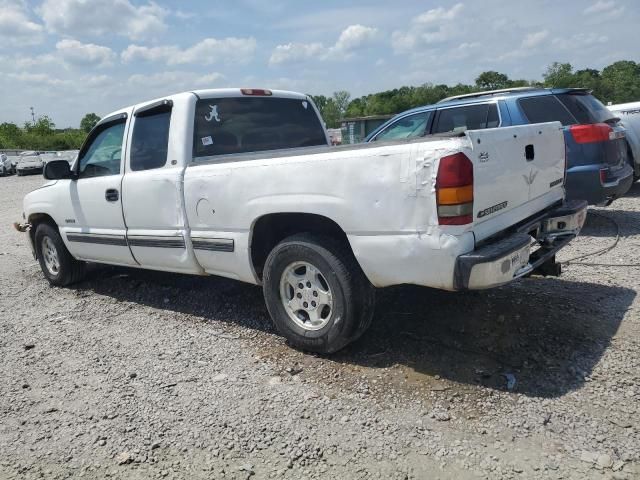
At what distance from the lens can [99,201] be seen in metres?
5.26

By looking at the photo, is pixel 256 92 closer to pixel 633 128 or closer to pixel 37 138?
pixel 633 128

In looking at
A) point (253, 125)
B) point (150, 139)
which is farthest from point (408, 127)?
point (150, 139)

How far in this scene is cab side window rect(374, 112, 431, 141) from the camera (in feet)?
25.6

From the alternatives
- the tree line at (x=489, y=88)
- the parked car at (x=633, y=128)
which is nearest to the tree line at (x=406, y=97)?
the tree line at (x=489, y=88)

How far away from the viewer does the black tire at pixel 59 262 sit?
614 cm

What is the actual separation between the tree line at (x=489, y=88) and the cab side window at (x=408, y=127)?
24.0 metres

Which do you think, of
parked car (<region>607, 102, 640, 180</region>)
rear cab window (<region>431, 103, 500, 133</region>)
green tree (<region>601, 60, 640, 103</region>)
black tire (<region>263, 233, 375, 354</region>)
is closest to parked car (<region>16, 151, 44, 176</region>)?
rear cab window (<region>431, 103, 500, 133</region>)

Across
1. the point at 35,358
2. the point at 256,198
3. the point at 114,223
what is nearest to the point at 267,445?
the point at 256,198

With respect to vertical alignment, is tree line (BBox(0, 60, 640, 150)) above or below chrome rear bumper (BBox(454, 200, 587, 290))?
above

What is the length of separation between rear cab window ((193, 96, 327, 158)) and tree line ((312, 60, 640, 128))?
2678 centimetres

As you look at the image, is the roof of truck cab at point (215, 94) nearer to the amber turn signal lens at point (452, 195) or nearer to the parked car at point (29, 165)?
→ the amber turn signal lens at point (452, 195)

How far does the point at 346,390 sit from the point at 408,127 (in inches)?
216

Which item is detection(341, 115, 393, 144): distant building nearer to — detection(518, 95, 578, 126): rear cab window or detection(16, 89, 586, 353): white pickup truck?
detection(518, 95, 578, 126): rear cab window

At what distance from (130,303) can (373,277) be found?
3.18 m
